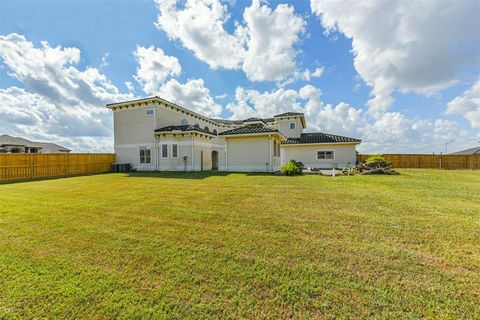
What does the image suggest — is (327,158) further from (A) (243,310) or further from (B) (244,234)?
(A) (243,310)

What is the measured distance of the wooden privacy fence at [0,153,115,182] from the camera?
14.4 meters

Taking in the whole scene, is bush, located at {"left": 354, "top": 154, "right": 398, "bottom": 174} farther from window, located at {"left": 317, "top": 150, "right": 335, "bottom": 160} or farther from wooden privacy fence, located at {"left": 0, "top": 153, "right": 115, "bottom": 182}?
wooden privacy fence, located at {"left": 0, "top": 153, "right": 115, "bottom": 182}

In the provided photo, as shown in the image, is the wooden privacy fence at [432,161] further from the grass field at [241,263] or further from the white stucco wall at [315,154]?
the grass field at [241,263]

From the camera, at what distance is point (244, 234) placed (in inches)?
158

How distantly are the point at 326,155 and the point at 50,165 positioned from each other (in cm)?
2467

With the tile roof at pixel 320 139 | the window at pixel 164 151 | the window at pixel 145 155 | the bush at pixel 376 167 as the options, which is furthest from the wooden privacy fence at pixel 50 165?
the bush at pixel 376 167

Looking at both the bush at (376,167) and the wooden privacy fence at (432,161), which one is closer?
the bush at (376,167)

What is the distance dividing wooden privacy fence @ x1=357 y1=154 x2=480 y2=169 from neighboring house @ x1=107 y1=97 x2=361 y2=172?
875cm

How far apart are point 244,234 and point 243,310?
1885 mm

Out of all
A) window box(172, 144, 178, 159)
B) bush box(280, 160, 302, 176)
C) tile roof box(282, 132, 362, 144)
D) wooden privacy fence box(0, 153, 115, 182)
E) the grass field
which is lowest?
the grass field

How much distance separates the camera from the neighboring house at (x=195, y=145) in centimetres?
1744

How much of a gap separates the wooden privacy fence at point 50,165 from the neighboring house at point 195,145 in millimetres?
2026

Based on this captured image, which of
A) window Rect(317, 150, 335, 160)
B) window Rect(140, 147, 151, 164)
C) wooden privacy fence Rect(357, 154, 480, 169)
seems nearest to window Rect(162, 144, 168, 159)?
window Rect(140, 147, 151, 164)

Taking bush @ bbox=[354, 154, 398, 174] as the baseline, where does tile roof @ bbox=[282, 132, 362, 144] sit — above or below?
above
